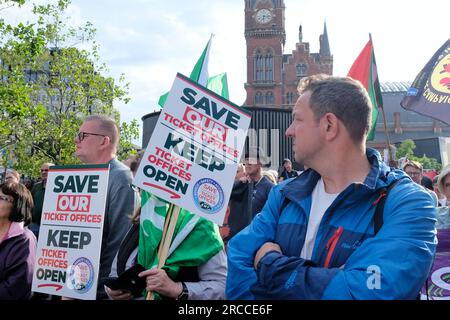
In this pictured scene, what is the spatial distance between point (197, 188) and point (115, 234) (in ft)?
3.77

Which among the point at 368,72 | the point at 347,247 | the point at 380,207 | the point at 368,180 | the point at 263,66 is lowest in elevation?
the point at 347,247

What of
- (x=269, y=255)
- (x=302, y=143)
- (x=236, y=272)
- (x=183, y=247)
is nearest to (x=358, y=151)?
(x=302, y=143)

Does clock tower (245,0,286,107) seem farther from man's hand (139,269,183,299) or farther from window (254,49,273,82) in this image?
man's hand (139,269,183,299)

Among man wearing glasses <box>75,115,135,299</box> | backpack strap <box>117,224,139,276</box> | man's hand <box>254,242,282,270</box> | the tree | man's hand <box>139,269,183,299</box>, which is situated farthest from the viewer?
the tree

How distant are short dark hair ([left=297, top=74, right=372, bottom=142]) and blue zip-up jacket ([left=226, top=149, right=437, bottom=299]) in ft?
0.50

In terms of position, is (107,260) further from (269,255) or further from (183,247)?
(269,255)

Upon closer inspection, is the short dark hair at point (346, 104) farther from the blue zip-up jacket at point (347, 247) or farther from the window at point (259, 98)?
the window at point (259, 98)

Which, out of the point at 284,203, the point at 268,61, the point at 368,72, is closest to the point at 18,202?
the point at 284,203

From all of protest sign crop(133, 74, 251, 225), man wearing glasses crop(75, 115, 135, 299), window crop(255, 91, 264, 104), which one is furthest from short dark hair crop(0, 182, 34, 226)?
window crop(255, 91, 264, 104)

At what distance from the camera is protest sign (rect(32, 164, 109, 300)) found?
281 centimetres

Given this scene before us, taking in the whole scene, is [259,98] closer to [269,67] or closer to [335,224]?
[269,67]

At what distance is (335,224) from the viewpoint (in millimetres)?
1899

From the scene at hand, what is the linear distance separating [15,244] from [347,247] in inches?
109

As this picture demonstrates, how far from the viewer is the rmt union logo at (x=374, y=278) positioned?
5.49ft
